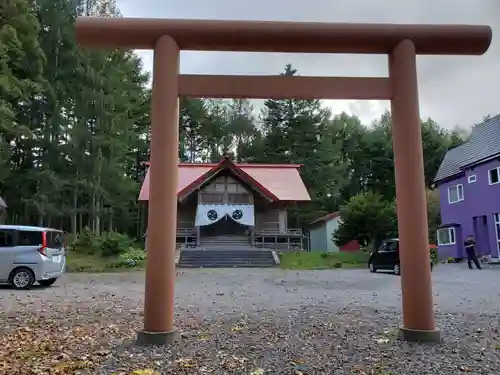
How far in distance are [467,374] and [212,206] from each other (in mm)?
23713

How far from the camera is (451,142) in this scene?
4794cm

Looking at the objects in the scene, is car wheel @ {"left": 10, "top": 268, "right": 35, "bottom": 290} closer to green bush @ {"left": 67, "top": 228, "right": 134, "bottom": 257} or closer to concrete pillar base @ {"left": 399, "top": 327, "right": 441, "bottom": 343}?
concrete pillar base @ {"left": 399, "top": 327, "right": 441, "bottom": 343}

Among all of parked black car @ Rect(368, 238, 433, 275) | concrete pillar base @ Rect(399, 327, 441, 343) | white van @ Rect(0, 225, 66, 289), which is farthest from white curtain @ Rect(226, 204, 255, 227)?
concrete pillar base @ Rect(399, 327, 441, 343)

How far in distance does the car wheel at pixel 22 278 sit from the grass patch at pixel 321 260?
1223 cm

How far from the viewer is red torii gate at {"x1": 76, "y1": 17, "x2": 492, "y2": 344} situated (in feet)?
17.3

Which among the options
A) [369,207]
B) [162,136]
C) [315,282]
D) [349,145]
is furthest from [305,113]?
[162,136]

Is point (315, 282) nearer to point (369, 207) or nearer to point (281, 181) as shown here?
point (369, 207)

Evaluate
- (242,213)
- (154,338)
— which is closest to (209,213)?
(242,213)

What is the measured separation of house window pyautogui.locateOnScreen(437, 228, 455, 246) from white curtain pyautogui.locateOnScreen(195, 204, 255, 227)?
1154cm

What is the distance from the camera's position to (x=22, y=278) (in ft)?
39.3

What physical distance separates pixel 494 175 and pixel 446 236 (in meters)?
5.42

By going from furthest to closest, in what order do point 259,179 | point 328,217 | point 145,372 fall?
1. point 328,217
2. point 259,179
3. point 145,372

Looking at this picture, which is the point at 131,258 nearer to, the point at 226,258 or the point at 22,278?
the point at 226,258

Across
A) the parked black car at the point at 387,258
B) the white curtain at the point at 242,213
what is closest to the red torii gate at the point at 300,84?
the parked black car at the point at 387,258
